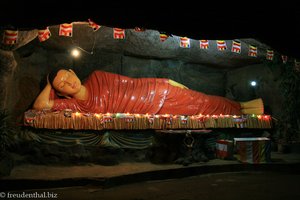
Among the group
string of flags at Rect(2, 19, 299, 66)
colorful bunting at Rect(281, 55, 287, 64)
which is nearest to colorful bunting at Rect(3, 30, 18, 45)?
string of flags at Rect(2, 19, 299, 66)

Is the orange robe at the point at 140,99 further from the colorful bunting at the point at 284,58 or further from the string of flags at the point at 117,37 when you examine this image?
the colorful bunting at the point at 284,58

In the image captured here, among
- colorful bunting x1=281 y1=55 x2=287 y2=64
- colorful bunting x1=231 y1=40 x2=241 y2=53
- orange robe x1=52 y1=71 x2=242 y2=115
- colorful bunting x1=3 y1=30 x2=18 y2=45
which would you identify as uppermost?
colorful bunting x1=231 y1=40 x2=241 y2=53

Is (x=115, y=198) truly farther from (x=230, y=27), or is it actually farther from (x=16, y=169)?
(x=230, y=27)

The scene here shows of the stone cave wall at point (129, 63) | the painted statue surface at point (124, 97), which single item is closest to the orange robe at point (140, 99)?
the painted statue surface at point (124, 97)

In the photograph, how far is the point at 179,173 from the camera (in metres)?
5.48

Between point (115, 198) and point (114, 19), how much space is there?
8.96 ft

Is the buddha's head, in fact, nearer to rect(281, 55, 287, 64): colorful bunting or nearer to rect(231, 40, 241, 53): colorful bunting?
rect(231, 40, 241, 53): colorful bunting

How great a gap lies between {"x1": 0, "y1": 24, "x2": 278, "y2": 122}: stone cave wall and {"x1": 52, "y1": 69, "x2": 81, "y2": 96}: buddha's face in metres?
0.87

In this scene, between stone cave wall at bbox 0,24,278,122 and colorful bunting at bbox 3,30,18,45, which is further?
stone cave wall at bbox 0,24,278,122

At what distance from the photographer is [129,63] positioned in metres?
8.77

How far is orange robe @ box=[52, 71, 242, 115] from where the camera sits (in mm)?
6941

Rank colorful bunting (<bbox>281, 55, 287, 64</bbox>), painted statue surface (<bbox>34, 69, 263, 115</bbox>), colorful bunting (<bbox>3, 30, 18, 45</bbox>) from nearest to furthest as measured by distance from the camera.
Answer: colorful bunting (<bbox>3, 30, 18, 45</bbox>), painted statue surface (<bbox>34, 69, 263, 115</bbox>), colorful bunting (<bbox>281, 55, 287, 64</bbox>)

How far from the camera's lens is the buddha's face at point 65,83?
22.0 feet

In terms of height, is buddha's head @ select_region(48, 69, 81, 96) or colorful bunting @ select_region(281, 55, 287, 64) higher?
colorful bunting @ select_region(281, 55, 287, 64)
